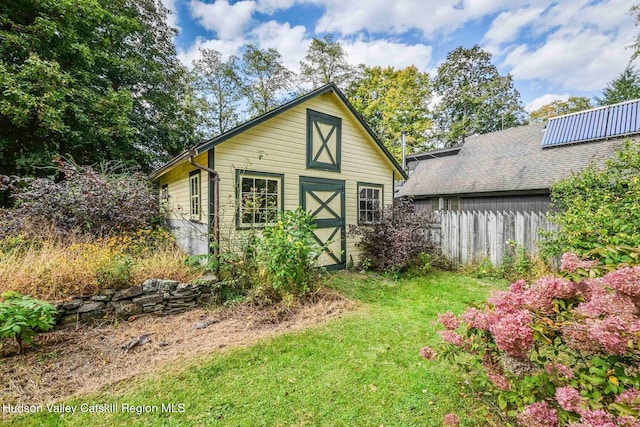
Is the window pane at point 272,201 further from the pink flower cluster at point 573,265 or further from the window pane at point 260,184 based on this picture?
the pink flower cluster at point 573,265

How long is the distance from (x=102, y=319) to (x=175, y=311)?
948mm

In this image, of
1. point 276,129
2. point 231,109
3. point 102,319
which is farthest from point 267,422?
point 231,109

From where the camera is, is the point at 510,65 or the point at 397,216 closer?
the point at 397,216

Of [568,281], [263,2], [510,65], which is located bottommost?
[568,281]

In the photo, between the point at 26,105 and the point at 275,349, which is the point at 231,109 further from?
the point at 275,349

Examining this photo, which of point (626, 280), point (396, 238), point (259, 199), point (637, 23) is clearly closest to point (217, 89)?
point (259, 199)

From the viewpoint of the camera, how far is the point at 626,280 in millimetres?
1425

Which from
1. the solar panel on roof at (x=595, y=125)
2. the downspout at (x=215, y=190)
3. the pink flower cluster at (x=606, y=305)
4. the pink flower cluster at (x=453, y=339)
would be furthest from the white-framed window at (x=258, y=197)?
the solar panel on roof at (x=595, y=125)

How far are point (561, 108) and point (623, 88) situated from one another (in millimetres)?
4444

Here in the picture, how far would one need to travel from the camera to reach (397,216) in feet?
23.8

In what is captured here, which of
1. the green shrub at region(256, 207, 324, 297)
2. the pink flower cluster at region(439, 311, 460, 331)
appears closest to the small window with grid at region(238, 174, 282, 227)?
the green shrub at region(256, 207, 324, 297)

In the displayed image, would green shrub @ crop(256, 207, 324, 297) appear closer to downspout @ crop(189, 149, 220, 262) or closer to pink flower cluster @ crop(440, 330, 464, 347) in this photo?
downspout @ crop(189, 149, 220, 262)

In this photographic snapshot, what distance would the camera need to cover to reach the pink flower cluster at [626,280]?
1404 millimetres

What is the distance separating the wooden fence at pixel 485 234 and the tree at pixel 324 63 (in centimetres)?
1531
